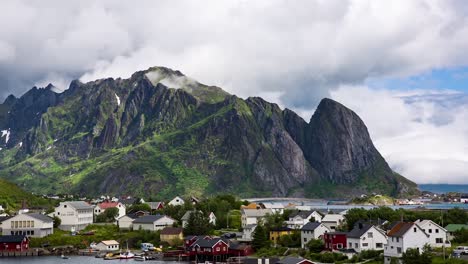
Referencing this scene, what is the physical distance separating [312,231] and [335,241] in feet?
23.9

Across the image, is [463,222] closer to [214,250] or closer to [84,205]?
[214,250]

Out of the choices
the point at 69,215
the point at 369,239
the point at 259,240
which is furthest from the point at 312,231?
the point at 69,215

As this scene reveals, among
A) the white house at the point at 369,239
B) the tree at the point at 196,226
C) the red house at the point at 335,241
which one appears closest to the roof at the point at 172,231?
the tree at the point at 196,226

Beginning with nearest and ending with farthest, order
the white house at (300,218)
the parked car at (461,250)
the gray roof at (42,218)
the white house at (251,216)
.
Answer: the parked car at (461,250)
the white house at (300,218)
the gray roof at (42,218)
the white house at (251,216)

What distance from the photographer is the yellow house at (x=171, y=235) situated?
102812 millimetres

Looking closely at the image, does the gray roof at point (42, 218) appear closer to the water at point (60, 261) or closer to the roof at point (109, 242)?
the roof at point (109, 242)

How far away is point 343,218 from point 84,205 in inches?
1979

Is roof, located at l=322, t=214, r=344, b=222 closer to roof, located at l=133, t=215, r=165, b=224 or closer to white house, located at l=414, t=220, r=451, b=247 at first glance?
roof, located at l=133, t=215, r=165, b=224

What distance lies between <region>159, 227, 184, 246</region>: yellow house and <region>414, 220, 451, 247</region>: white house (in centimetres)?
4036

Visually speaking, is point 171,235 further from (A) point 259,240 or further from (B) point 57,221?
(B) point 57,221

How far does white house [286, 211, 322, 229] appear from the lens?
107 meters

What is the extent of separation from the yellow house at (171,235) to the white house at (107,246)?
280 inches

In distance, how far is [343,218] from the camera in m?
106

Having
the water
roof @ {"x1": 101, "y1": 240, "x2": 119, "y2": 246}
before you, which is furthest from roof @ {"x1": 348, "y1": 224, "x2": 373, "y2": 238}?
roof @ {"x1": 101, "y1": 240, "x2": 119, "y2": 246}
